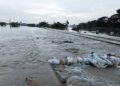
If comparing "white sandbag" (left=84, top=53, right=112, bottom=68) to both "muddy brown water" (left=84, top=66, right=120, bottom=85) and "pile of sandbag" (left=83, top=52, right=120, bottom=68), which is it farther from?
"muddy brown water" (left=84, top=66, right=120, bottom=85)

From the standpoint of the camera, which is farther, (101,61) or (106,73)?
(101,61)

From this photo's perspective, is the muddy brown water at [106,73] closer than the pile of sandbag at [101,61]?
Yes

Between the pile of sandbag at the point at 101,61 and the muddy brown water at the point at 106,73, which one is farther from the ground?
the pile of sandbag at the point at 101,61

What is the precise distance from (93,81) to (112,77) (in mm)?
1187

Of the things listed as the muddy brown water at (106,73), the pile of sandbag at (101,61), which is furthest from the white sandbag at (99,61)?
the muddy brown water at (106,73)

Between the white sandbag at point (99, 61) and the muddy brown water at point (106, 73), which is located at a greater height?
the white sandbag at point (99, 61)

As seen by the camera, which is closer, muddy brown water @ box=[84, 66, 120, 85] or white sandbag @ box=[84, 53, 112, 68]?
muddy brown water @ box=[84, 66, 120, 85]

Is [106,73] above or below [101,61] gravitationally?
below

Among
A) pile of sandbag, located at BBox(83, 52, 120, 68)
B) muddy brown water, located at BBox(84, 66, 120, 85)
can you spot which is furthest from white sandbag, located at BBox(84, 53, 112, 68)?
muddy brown water, located at BBox(84, 66, 120, 85)

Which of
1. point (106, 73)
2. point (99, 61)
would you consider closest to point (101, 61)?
point (99, 61)

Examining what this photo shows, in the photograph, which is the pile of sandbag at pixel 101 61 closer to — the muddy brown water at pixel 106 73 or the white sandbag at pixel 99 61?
the white sandbag at pixel 99 61

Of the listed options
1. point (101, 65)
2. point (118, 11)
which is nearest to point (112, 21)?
point (118, 11)

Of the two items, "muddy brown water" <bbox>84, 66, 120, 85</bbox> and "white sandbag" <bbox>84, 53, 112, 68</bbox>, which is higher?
"white sandbag" <bbox>84, 53, 112, 68</bbox>

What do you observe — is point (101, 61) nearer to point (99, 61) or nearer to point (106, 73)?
point (99, 61)
